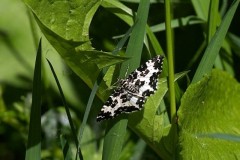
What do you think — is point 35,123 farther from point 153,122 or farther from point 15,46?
point 15,46

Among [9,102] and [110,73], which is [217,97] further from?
[9,102]

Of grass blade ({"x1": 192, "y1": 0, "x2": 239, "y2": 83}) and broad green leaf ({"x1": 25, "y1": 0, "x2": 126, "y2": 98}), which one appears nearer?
broad green leaf ({"x1": 25, "y1": 0, "x2": 126, "y2": 98})

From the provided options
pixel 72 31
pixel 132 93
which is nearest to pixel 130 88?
pixel 132 93

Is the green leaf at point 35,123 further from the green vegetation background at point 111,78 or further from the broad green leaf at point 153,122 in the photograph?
the broad green leaf at point 153,122

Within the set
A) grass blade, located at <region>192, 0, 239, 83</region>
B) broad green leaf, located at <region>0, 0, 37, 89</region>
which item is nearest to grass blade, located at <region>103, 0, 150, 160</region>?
grass blade, located at <region>192, 0, 239, 83</region>

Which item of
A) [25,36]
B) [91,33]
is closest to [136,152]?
[91,33]

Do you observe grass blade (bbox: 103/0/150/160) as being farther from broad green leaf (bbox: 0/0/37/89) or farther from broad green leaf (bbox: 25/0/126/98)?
broad green leaf (bbox: 0/0/37/89)

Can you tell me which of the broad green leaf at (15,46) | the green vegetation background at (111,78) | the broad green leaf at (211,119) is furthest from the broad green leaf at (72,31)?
the broad green leaf at (15,46)

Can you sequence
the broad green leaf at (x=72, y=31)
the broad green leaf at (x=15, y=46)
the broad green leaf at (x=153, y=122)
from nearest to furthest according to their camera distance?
1. the broad green leaf at (x=72, y=31)
2. the broad green leaf at (x=153, y=122)
3. the broad green leaf at (x=15, y=46)
